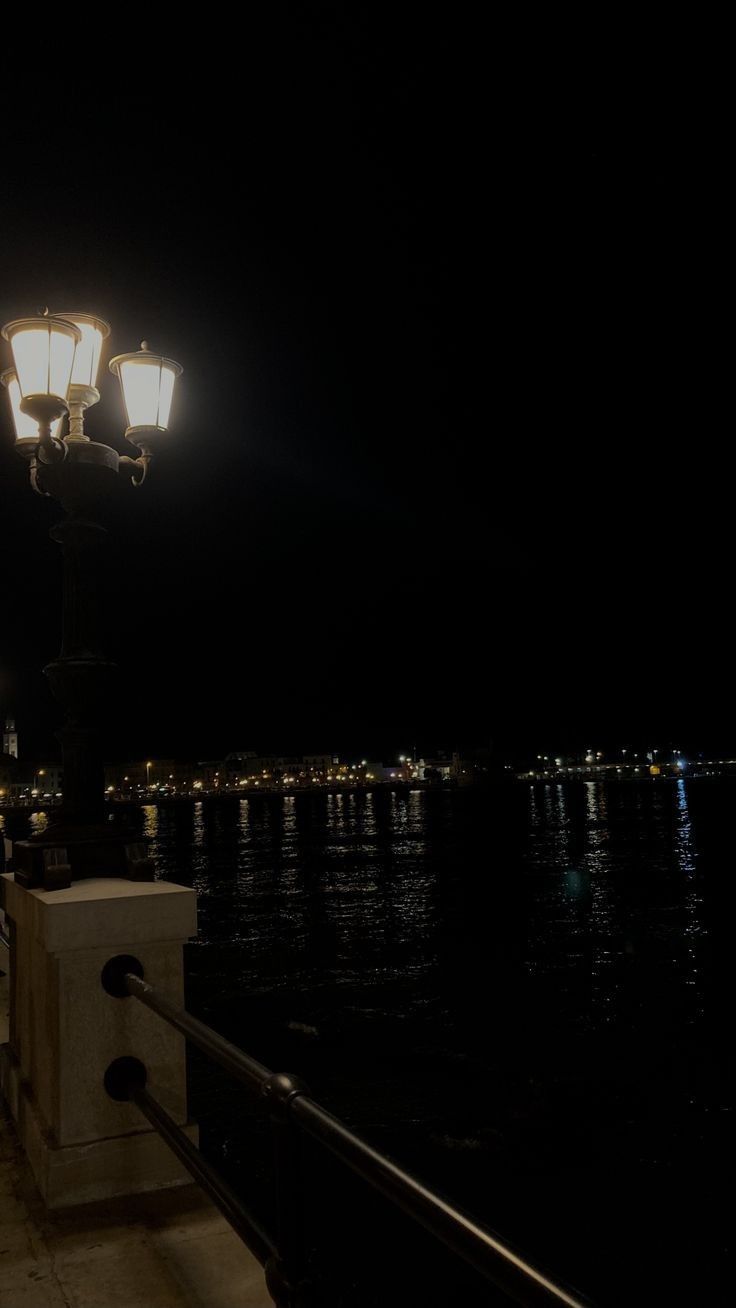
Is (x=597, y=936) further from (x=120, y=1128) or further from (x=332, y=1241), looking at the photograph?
(x=120, y=1128)

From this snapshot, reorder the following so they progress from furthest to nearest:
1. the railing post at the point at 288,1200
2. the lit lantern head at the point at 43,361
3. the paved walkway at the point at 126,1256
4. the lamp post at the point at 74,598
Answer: the lit lantern head at the point at 43,361 < the lamp post at the point at 74,598 < the paved walkway at the point at 126,1256 < the railing post at the point at 288,1200

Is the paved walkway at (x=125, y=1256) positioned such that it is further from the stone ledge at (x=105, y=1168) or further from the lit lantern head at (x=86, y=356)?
the lit lantern head at (x=86, y=356)

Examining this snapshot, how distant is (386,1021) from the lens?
24.8 meters

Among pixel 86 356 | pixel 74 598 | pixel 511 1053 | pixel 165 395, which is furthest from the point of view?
pixel 511 1053

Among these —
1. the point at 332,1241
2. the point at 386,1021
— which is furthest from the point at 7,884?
the point at 386,1021

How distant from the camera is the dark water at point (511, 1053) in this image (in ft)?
46.0

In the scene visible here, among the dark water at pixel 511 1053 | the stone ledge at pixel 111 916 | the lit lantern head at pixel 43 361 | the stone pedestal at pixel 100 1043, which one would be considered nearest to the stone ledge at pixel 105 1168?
the stone pedestal at pixel 100 1043

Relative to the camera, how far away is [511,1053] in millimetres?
22031

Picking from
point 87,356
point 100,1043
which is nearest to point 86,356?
point 87,356

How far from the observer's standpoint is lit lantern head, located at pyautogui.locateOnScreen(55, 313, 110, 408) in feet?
21.2

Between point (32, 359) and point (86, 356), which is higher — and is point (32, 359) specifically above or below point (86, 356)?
below

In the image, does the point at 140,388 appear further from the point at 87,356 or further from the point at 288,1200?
the point at 288,1200

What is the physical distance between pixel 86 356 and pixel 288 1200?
556 centimetres

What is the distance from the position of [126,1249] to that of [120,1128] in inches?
25.8
